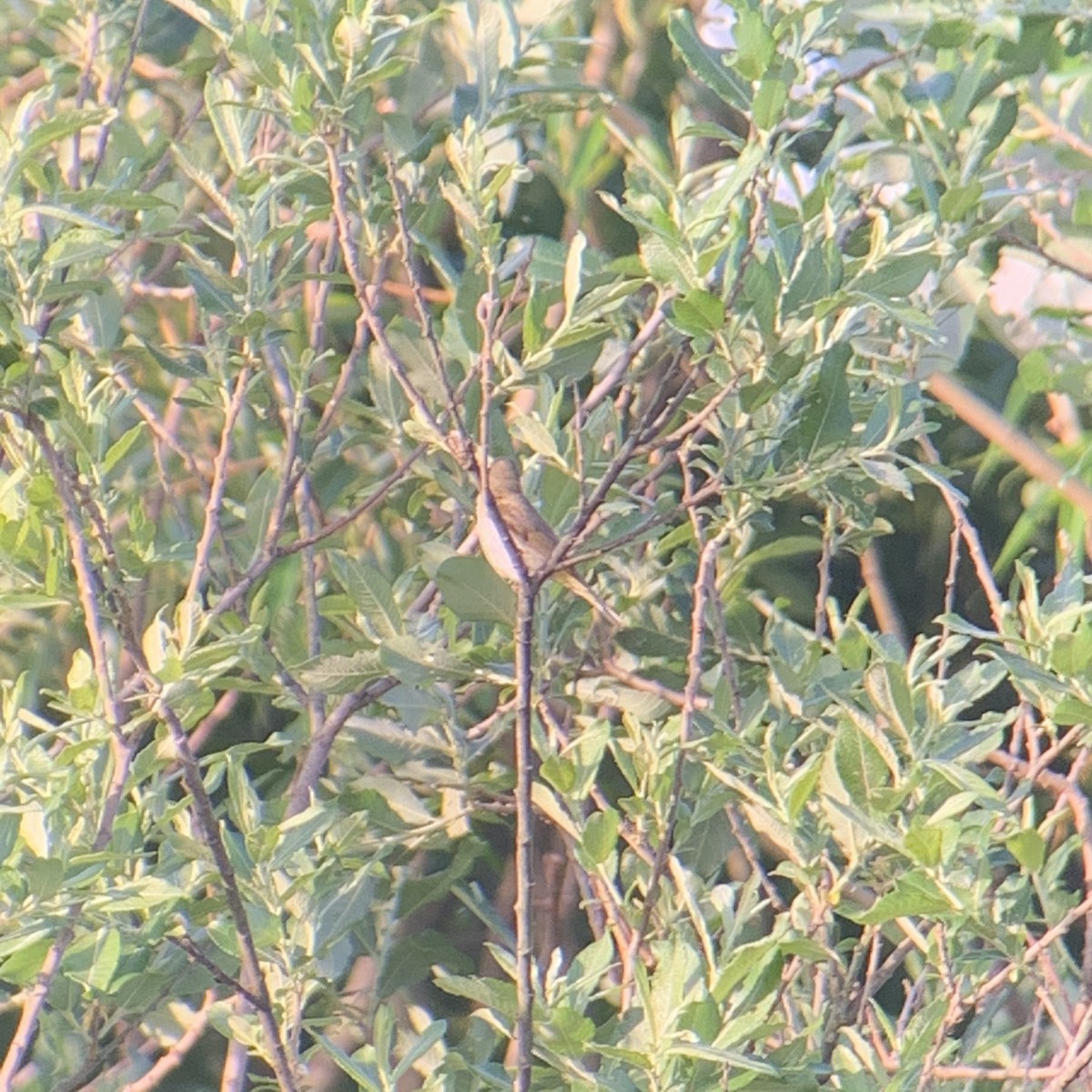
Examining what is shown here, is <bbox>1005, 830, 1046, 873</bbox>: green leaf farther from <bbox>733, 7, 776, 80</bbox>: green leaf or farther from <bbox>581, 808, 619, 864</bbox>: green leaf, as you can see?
<bbox>733, 7, 776, 80</bbox>: green leaf

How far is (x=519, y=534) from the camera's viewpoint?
205 cm

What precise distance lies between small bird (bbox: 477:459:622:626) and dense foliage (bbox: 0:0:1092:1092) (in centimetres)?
4

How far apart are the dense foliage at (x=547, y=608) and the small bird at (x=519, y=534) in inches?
1.5

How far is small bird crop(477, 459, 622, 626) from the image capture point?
A: 5.19 ft

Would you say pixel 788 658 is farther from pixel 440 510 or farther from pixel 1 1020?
pixel 1 1020

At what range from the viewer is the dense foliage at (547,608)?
1329 mm

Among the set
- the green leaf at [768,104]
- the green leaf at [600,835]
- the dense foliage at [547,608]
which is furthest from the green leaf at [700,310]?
the green leaf at [600,835]

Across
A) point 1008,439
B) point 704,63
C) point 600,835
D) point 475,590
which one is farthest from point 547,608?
point 1008,439

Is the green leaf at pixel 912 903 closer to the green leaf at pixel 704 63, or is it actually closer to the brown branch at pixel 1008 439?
the green leaf at pixel 704 63

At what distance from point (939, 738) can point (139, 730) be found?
2.43 ft

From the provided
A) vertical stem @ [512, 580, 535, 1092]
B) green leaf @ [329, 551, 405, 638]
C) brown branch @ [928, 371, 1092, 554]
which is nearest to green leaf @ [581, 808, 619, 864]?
vertical stem @ [512, 580, 535, 1092]

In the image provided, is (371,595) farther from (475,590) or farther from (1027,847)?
(1027,847)

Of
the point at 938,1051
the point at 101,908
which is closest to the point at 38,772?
the point at 101,908

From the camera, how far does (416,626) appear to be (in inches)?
68.2
